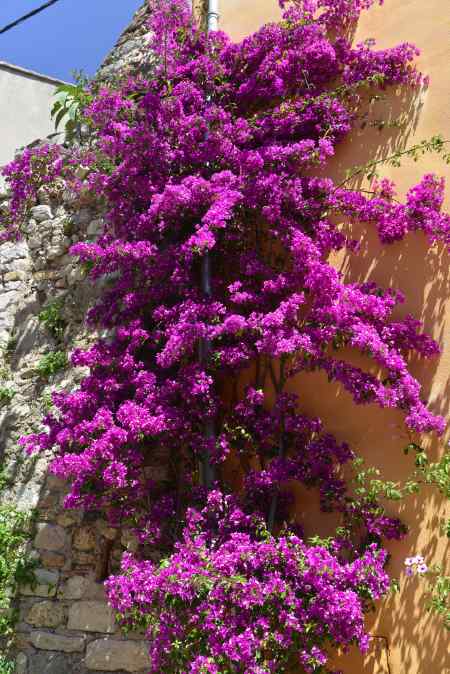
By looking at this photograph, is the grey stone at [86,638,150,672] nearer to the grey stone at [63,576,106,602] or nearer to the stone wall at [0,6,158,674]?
the stone wall at [0,6,158,674]

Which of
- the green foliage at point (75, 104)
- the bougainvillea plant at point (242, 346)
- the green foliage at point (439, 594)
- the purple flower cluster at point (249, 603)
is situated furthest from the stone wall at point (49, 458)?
the green foliage at point (439, 594)

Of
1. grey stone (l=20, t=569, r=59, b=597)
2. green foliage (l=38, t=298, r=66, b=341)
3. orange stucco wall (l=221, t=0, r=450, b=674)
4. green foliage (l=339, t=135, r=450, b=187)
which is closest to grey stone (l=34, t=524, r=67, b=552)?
grey stone (l=20, t=569, r=59, b=597)

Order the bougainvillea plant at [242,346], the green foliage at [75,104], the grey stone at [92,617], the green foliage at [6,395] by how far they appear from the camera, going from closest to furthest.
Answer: the bougainvillea plant at [242,346]
the grey stone at [92,617]
the green foliage at [6,395]
the green foliage at [75,104]

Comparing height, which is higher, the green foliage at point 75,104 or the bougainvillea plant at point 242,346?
the green foliage at point 75,104

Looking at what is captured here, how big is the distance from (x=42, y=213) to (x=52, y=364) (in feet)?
5.14

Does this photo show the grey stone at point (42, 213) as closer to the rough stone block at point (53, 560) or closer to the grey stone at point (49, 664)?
the rough stone block at point (53, 560)

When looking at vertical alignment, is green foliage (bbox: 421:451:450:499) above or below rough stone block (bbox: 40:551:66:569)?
above

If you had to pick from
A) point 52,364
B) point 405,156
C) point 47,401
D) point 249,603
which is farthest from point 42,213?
point 249,603

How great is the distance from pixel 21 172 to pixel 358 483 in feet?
13.3

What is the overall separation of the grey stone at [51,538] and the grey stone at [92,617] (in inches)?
15.5

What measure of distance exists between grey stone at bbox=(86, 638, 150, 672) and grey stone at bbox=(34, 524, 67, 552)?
65cm

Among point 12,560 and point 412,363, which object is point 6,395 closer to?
point 12,560

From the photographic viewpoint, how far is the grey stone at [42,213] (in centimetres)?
568

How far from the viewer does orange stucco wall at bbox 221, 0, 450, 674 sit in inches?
126
